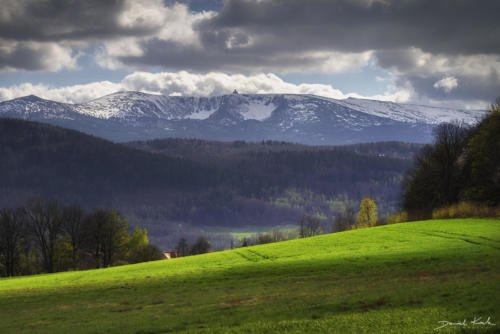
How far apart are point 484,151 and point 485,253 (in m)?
38.7

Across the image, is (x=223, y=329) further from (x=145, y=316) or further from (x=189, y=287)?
(x=189, y=287)

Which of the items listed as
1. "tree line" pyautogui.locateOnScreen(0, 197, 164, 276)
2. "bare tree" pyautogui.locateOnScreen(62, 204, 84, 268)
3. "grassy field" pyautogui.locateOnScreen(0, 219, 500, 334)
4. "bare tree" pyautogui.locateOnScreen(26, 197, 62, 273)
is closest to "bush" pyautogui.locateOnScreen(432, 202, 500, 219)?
"grassy field" pyautogui.locateOnScreen(0, 219, 500, 334)

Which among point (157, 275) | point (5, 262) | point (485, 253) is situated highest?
point (485, 253)

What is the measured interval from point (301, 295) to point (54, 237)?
84338 mm

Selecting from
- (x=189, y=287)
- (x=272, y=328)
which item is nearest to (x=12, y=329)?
(x=189, y=287)

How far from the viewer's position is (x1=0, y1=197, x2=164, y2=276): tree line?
98.6 m

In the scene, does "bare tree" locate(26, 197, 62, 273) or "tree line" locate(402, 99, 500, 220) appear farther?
"bare tree" locate(26, 197, 62, 273)

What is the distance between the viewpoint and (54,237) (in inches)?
3922

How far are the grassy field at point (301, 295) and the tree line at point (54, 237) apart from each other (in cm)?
5081

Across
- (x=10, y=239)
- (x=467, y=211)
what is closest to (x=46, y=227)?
(x=10, y=239)

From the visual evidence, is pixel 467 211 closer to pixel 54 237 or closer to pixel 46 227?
pixel 54 237

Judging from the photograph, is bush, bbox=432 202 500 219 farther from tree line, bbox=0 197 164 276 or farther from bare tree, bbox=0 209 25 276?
bare tree, bbox=0 209 25 276

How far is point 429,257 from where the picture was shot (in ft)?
132

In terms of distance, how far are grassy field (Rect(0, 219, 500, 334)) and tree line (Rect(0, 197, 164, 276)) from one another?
50.8 meters
